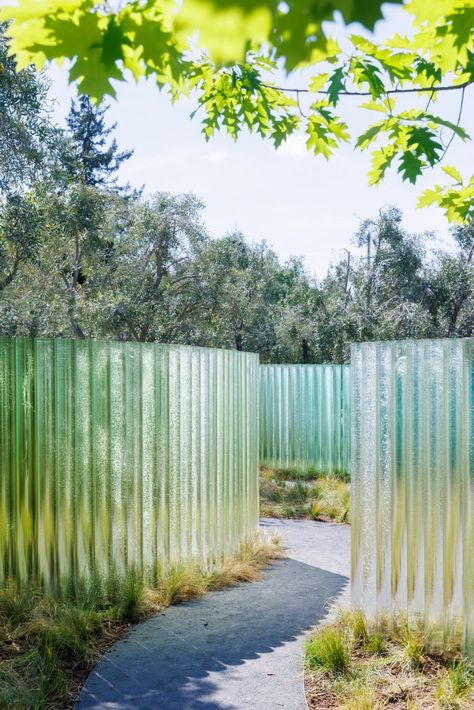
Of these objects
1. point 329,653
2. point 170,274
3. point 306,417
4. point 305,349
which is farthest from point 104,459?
point 305,349

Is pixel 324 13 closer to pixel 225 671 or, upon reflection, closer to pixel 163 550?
pixel 225 671

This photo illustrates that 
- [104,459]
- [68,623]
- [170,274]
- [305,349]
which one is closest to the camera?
[68,623]

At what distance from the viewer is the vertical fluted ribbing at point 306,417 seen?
12.1m

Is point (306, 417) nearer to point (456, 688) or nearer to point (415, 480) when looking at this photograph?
point (415, 480)

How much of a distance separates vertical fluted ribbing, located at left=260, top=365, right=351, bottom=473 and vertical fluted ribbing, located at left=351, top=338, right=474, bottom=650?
7196mm

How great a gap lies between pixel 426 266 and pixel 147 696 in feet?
54.4

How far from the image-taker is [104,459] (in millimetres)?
5121

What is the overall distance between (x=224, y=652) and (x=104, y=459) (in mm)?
1566

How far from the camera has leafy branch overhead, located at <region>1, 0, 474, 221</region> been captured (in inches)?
71.5

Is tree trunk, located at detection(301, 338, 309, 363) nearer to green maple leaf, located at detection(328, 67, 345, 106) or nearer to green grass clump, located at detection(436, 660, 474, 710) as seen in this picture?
green maple leaf, located at detection(328, 67, 345, 106)

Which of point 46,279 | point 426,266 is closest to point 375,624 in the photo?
point 46,279

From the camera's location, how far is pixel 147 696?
3.77 meters

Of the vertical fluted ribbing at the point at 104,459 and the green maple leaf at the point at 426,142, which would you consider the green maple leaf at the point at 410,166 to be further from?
the vertical fluted ribbing at the point at 104,459

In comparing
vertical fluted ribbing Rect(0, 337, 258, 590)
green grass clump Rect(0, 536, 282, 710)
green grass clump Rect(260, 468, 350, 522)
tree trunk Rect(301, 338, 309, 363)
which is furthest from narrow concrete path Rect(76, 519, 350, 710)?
tree trunk Rect(301, 338, 309, 363)
